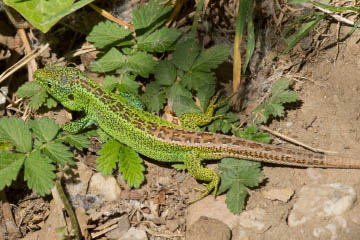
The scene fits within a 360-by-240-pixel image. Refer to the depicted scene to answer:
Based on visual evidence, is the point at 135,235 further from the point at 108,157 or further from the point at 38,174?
the point at 38,174

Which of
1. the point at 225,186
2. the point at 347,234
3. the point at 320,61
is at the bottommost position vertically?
the point at 347,234

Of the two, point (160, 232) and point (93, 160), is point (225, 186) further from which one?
point (93, 160)

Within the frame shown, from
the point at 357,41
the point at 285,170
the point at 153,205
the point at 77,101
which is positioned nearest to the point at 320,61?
the point at 357,41

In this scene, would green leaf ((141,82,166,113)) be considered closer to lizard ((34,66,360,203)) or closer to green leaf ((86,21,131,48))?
lizard ((34,66,360,203))

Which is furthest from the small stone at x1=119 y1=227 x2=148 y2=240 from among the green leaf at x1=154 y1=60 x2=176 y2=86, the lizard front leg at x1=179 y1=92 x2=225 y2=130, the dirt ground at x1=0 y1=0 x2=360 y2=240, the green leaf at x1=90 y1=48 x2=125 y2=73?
the green leaf at x1=90 y1=48 x2=125 y2=73

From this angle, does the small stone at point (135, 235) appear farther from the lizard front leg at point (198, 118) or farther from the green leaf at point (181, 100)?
the green leaf at point (181, 100)

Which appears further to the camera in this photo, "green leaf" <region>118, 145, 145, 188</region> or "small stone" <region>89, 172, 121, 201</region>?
"small stone" <region>89, 172, 121, 201</region>

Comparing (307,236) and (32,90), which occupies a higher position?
(32,90)
